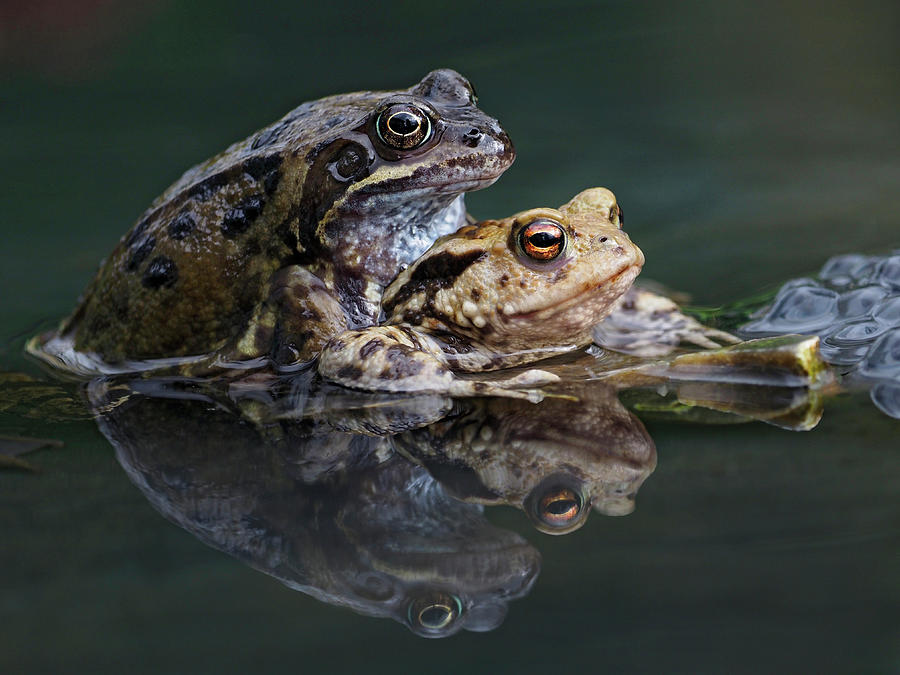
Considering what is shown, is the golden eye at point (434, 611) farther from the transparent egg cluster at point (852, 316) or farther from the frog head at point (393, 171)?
the frog head at point (393, 171)

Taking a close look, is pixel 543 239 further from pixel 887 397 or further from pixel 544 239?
pixel 887 397

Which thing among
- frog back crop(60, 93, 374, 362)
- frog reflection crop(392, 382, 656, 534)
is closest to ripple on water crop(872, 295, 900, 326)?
frog reflection crop(392, 382, 656, 534)

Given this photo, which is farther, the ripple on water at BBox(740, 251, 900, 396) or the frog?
the frog

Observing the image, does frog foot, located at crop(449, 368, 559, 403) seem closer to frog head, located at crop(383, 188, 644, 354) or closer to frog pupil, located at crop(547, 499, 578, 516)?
frog head, located at crop(383, 188, 644, 354)

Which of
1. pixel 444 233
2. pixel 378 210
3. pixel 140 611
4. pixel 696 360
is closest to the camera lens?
pixel 140 611

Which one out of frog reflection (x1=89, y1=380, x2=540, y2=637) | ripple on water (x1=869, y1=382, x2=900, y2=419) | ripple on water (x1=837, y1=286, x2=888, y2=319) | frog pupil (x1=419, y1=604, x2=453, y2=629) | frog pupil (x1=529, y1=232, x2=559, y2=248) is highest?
frog pupil (x1=529, y1=232, x2=559, y2=248)

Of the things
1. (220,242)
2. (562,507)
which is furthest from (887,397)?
(220,242)

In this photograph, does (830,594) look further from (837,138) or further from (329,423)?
(837,138)

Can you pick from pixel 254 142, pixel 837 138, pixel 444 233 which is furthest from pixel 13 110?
pixel 837 138

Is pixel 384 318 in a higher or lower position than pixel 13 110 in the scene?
lower
